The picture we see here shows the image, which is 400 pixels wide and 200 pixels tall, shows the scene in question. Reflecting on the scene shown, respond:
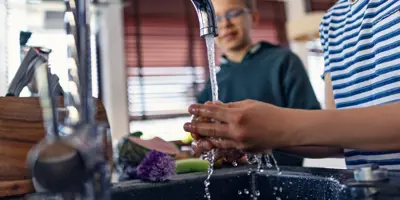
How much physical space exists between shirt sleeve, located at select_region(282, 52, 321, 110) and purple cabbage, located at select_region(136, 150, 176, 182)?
2.44 feet

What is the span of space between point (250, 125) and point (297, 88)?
36.8 inches

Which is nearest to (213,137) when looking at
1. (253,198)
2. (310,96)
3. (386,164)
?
(253,198)

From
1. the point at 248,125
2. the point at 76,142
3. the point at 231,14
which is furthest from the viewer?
the point at 231,14

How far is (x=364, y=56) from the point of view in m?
0.88

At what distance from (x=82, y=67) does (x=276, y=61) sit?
1.21 m

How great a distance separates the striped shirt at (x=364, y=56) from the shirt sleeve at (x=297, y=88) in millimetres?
389

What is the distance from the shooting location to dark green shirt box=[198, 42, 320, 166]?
4.67 feet

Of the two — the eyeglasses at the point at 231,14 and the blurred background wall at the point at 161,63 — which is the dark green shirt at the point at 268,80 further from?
the blurred background wall at the point at 161,63

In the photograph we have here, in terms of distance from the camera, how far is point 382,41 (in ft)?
2.69

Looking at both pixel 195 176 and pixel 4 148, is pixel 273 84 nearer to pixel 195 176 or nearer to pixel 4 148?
pixel 195 176

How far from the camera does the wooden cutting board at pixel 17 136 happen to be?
617 millimetres

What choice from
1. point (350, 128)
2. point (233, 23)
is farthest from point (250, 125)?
point (233, 23)

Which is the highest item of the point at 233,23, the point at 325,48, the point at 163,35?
the point at 163,35

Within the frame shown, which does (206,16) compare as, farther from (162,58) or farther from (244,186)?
(162,58)
